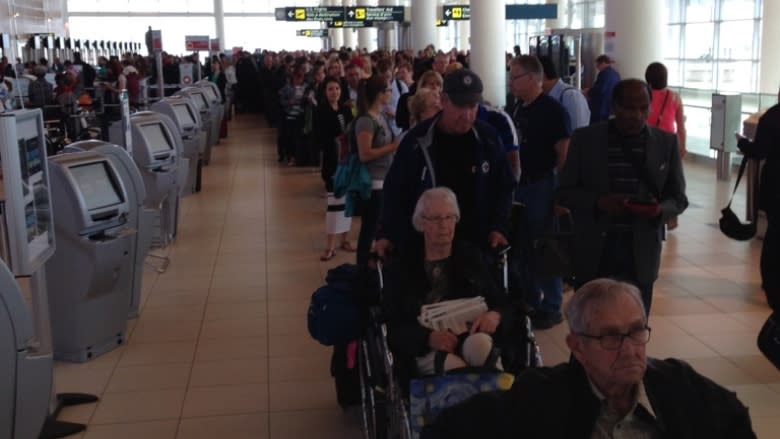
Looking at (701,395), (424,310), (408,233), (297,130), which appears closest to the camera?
(701,395)

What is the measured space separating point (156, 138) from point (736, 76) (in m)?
13.4

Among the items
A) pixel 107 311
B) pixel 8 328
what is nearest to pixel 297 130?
pixel 107 311

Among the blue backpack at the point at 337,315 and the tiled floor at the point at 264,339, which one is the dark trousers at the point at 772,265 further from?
the blue backpack at the point at 337,315

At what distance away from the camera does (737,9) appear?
59.2 feet

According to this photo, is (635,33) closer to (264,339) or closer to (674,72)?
(264,339)

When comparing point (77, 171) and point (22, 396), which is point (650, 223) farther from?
point (77, 171)

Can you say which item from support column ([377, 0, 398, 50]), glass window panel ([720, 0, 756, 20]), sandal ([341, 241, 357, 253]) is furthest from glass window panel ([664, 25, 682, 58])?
sandal ([341, 241, 357, 253])

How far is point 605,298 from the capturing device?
97.5 inches

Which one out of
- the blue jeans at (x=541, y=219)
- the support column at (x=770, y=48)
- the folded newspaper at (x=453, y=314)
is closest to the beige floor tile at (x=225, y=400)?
the folded newspaper at (x=453, y=314)

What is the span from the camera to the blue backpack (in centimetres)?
430

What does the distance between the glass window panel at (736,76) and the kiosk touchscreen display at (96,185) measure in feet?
48.0

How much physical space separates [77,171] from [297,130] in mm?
9508

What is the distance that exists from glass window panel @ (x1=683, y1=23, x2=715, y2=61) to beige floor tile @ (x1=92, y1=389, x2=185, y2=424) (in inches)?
644

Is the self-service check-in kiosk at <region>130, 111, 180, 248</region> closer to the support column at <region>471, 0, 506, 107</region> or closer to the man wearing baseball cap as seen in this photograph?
the man wearing baseball cap
